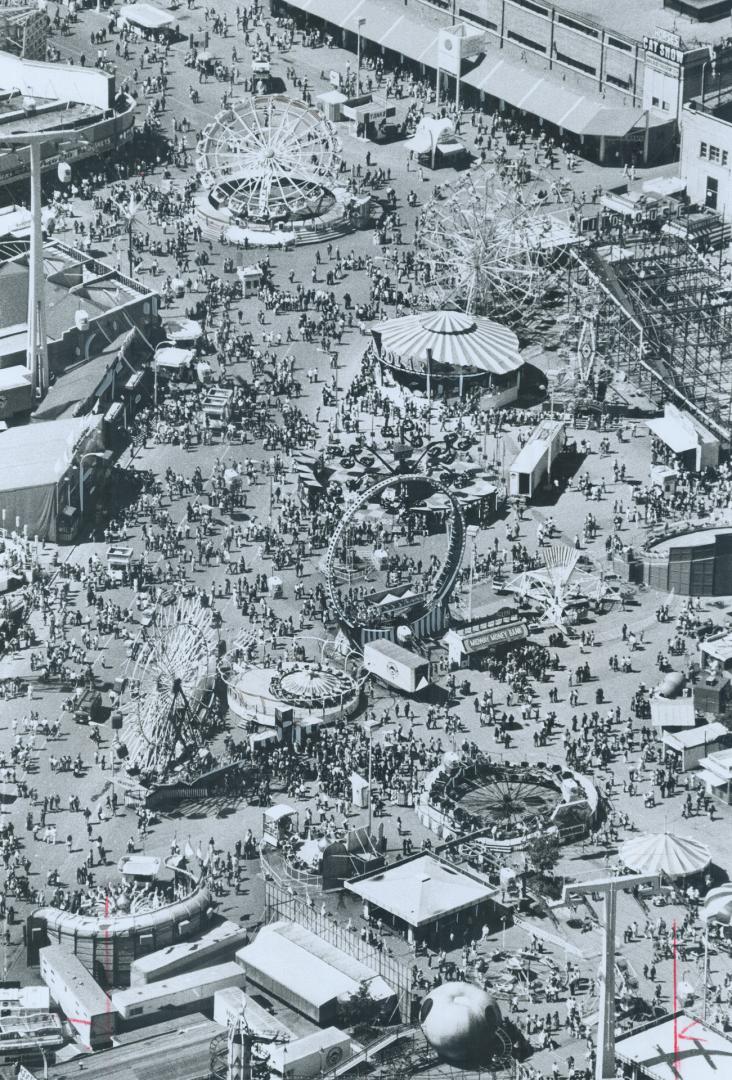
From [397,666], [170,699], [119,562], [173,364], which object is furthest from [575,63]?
[170,699]

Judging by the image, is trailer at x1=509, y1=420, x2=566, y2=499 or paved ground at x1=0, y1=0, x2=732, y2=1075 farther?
trailer at x1=509, y1=420, x2=566, y2=499

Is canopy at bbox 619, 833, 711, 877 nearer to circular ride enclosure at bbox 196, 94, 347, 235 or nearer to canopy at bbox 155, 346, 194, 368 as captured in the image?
canopy at bbox 155, 346, 194, 368

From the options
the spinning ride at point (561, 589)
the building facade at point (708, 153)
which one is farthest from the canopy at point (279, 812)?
the building facade at point (708, 153)

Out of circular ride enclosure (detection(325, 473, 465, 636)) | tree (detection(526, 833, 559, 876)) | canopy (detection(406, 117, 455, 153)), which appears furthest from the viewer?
canopy (detection(406, 117, 455, 153))

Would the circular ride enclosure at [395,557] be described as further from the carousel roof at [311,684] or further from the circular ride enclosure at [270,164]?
the circular ride enclosure at [270,164]

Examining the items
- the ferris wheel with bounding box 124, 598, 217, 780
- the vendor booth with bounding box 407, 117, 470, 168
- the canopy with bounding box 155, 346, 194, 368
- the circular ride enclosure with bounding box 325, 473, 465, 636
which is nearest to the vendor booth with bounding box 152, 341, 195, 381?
the canopy with bounding box 155, 346, 194, 368

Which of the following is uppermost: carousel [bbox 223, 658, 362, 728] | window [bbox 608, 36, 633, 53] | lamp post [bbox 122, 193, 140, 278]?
window [bbox 608, 36, 633, 53]

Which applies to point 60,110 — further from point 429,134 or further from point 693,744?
point 693,744

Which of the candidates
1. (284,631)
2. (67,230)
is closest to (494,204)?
(67,230)
